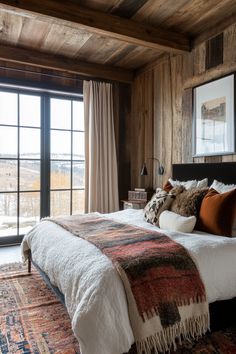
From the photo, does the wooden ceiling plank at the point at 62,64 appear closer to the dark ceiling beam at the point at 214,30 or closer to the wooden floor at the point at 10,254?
the dark ceiling beam at the point at 214,30

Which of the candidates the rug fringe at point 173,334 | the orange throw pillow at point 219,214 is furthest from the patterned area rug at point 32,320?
the orange throw pillow at point 219,214

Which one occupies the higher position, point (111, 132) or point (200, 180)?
point (111, 132)

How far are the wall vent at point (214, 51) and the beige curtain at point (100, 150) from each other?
1.70m

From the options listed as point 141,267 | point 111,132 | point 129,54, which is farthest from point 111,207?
point 141,267

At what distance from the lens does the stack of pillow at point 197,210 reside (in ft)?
7.11

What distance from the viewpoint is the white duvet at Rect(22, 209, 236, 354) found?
1338mm

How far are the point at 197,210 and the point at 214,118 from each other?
4.09ft

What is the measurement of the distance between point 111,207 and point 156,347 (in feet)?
9.69

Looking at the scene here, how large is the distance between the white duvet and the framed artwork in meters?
1.25

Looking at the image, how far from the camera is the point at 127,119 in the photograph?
465cm

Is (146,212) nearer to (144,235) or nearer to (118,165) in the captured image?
(144,235)

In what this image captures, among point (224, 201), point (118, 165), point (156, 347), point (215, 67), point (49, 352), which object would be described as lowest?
point (49, 352)

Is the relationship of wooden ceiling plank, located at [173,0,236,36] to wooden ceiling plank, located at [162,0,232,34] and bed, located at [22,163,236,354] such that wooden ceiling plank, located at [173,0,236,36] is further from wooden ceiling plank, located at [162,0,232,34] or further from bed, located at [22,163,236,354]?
bed, located at [22,163,236,354]

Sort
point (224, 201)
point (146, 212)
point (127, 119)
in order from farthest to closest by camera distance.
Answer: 1. point (127, 119)
2. point (146, 212)
3. point (224, 201)
